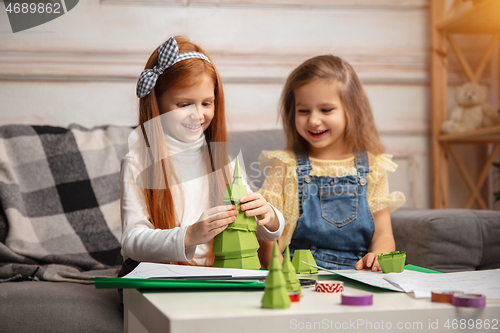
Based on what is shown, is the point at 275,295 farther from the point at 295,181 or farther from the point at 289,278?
the point at 295,181

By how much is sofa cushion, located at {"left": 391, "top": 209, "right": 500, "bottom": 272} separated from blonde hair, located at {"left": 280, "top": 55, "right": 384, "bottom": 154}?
0.82 feet

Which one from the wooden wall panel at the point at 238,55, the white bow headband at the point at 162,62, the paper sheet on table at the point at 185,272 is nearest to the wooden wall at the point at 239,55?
the wooden wall panel at the point at 238,55

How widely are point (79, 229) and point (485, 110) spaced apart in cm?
155

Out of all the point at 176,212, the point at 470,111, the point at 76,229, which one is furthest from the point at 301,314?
the point at 470,111

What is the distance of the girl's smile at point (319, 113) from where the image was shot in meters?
1.16

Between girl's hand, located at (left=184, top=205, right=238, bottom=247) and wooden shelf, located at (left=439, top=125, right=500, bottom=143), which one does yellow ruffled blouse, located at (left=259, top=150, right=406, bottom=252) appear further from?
wooden shelf, located at (left=439, top=125, right=500, bottom=143)

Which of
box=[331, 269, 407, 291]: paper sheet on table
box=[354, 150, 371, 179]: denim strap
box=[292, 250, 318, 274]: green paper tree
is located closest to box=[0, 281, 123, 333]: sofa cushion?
box=[292, 250, 318, 274]: green paper tree

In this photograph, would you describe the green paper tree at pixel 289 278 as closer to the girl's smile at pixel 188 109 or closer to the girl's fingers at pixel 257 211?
the girl's fingers at pixel 257 211

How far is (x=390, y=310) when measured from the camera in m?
0.45

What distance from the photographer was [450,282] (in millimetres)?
583

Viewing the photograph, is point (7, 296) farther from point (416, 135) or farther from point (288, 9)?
point (416, 135)

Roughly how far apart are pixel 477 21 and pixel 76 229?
1.64 meters

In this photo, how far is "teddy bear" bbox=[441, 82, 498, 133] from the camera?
1.77 meters

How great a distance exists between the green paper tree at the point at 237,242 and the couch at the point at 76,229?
0.40m
